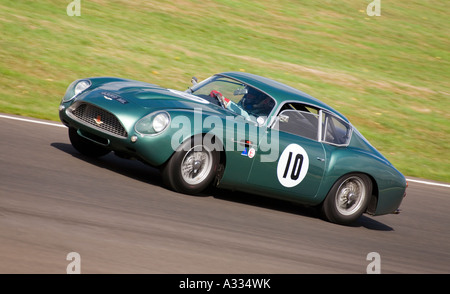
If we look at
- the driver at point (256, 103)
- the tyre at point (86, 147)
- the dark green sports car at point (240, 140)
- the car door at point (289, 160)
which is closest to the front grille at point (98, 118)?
the dark green sports car at point (240, 140)

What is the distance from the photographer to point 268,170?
22.4 ft

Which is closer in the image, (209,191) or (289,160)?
(289,160)

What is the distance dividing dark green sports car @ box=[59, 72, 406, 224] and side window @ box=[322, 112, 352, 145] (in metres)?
0.01

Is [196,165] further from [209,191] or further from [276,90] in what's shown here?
[276,90]

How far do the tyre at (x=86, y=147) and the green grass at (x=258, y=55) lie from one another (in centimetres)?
227

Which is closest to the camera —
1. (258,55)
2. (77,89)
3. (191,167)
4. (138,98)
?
(191,167)

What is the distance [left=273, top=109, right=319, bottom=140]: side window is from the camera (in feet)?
23.4

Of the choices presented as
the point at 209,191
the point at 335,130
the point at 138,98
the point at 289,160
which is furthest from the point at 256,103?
the point at 138,98

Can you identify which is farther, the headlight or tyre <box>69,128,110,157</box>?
tyre <box>69,128,110,157</box>

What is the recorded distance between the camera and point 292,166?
6.95 meters

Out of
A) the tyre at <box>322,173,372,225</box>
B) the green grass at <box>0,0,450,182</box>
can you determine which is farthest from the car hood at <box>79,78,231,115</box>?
the green grass at <box>0,0,450,182</box>

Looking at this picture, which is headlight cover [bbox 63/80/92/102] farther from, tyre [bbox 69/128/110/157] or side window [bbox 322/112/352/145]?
side window [bbox 322/112/352/145]

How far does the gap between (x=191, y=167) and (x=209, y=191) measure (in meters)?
0.93
